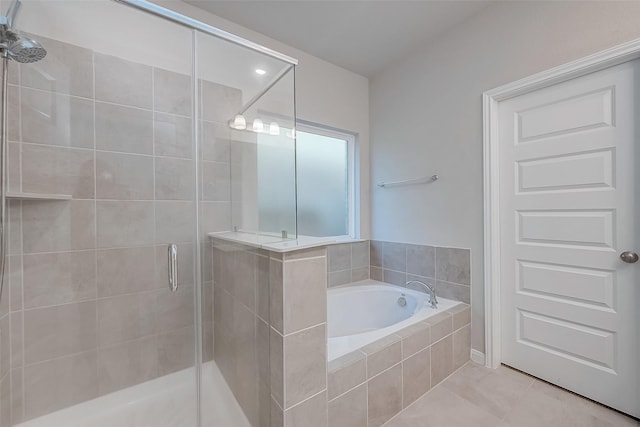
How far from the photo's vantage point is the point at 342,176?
2.71 m

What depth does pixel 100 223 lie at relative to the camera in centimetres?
147

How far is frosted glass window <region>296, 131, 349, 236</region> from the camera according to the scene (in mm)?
2416

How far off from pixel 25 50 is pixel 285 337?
180 cm

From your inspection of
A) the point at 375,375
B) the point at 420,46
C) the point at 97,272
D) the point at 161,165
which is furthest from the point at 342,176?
the point at 97,272

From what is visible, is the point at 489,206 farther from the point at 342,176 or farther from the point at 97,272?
the point at 97,272

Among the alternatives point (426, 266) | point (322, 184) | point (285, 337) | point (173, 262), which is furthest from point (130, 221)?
point (426, 266)

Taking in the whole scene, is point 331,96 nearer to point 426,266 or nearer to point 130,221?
point 426,266

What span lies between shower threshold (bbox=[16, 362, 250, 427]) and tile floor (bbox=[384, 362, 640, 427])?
0.89m

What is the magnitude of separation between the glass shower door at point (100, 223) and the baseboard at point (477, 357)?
73.2 inches

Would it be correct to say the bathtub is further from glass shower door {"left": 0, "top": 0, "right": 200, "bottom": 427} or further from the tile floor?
glass shower door {"left": 0, "top": 0, "right": 200, "bottom": 427}

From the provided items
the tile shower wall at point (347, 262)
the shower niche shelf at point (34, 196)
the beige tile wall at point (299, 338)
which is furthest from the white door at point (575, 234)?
the shower niche shelf at point (34, 196)

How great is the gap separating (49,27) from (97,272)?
129 centimetres

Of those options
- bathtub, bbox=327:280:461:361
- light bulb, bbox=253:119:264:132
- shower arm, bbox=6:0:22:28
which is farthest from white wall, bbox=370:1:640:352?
shower arm, bbox=6:0:22:28

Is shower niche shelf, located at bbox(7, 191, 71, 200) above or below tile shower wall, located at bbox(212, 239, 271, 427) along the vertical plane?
above
